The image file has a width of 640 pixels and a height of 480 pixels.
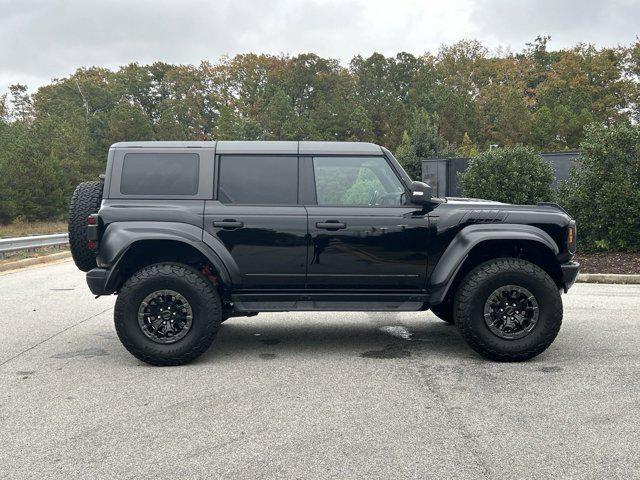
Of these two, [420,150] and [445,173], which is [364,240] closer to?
[445,173]

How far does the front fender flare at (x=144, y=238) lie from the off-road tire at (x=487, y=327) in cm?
215

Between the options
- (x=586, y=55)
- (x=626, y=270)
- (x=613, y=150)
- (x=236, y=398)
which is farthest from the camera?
(x=586, y=55)

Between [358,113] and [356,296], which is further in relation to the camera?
[358,113]

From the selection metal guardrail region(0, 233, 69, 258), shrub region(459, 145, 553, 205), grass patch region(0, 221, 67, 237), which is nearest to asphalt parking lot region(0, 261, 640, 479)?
shrub region(459, 145, 553, 205)

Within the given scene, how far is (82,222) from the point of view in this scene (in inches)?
212

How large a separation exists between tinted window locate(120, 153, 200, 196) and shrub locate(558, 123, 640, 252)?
1009 centimetres

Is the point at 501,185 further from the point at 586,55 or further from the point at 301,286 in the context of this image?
the point at 586,55

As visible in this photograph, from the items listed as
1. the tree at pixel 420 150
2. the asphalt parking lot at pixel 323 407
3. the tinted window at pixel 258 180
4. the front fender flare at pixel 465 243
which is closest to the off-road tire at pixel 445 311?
the asphalt parking lot at pixel 323 407

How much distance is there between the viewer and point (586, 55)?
46531mm

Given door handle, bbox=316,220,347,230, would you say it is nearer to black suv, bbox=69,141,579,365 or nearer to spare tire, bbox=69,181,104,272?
black suv, bbox=69,141,579,365

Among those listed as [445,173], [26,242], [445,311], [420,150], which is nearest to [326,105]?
[420,150]

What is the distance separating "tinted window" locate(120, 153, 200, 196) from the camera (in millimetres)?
5332

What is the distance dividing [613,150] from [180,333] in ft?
35.9

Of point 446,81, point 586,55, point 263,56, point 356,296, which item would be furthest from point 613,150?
point 263,56
